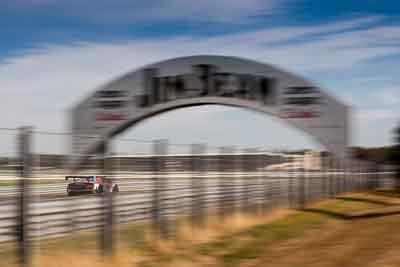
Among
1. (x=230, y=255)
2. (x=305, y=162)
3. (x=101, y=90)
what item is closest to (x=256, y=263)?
(x=230, y=255)

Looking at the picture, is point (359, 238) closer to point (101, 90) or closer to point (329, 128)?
point (329, 128)

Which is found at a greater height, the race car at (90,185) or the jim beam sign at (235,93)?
the jim beam sign at (235,93)

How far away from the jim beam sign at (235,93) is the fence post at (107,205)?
32.6m

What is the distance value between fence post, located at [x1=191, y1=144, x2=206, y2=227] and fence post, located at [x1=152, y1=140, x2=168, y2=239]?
1.79 metres

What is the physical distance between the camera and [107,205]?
10.6m

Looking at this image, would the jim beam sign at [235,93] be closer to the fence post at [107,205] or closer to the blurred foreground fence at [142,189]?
the blurred foreground fence at [142,189]

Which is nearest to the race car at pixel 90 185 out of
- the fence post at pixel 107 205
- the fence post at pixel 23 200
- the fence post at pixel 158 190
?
the fence post at pixel 107 205

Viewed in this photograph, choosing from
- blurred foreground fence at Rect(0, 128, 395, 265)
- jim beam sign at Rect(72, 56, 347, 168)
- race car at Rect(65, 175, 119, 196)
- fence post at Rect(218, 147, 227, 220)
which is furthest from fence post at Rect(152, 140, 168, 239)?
jim beam sign at Rect(72, 56, 347, 168)

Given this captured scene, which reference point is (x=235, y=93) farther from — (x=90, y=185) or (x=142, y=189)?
(x=90, y=185)

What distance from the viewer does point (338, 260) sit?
1118 cm

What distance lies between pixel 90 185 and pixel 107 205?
28.5 inches

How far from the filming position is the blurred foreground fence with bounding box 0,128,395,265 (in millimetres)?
8375

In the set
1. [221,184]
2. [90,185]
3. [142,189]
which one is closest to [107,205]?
[90,185]

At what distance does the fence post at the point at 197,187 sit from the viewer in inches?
579
